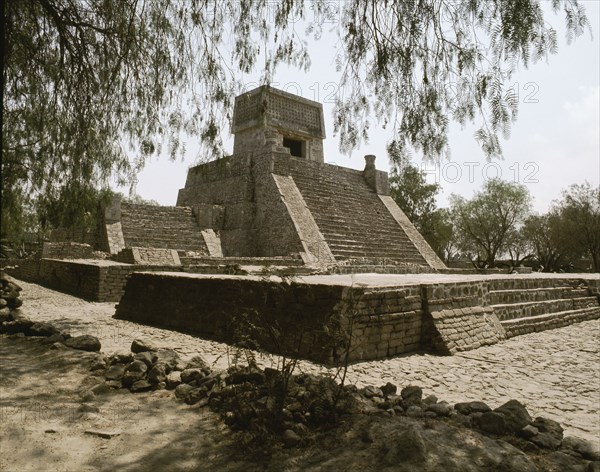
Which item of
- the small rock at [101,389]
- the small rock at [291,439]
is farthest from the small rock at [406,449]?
the small rock at [101,389]

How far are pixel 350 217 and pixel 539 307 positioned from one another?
1000cm

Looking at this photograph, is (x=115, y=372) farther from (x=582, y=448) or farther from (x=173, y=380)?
(x=582, y=448)

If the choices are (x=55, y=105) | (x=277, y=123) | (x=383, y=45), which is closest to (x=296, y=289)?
(x=383, y=45)

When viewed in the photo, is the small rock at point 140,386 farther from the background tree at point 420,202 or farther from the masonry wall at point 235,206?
the background tree at point 420,202

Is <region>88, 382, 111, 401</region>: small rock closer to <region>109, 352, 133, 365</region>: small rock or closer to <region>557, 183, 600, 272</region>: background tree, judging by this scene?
<region>109, 352, 133, 365</region>: small rock

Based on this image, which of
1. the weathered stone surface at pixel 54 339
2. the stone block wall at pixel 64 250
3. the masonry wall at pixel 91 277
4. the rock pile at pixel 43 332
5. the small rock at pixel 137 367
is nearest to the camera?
the small rock at pixel 137 367

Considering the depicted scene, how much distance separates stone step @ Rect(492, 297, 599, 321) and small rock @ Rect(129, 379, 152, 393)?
571 centimetres

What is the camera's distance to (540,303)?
834 cm

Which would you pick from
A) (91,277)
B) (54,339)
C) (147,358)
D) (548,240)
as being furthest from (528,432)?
(548,240)

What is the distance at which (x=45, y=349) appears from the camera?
4910 mm

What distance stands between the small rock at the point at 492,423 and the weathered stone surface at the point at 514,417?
37mm

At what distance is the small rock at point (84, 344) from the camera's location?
16.0ft

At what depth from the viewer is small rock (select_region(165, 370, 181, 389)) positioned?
3.76 m

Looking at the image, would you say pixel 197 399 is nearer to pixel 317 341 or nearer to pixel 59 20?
pixel 317 341
